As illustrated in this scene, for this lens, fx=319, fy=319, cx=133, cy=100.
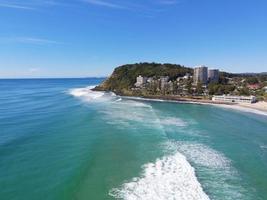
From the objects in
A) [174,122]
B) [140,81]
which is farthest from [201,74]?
[174,122]

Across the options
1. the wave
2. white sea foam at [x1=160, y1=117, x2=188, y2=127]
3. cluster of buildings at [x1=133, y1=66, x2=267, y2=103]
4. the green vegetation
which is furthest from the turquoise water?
the green vegetation

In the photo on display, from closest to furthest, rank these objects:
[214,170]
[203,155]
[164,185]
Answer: [164,185]
[214,170]
[203,155]

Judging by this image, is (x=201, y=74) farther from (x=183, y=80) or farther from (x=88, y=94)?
(x=88, y=94)

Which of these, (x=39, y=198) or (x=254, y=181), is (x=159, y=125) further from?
(x=39, y=198)

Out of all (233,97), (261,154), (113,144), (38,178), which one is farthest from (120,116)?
(233,97)

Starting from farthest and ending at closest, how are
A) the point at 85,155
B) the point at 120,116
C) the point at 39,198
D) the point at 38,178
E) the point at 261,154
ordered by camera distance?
the point at 120,116 → the point at 261,154 → the point at 85,155 → the point at 38,178 → the point at 39,198

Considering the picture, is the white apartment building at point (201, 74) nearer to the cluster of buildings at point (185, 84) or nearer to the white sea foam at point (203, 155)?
the cluster of buildings at point (185, 84)
